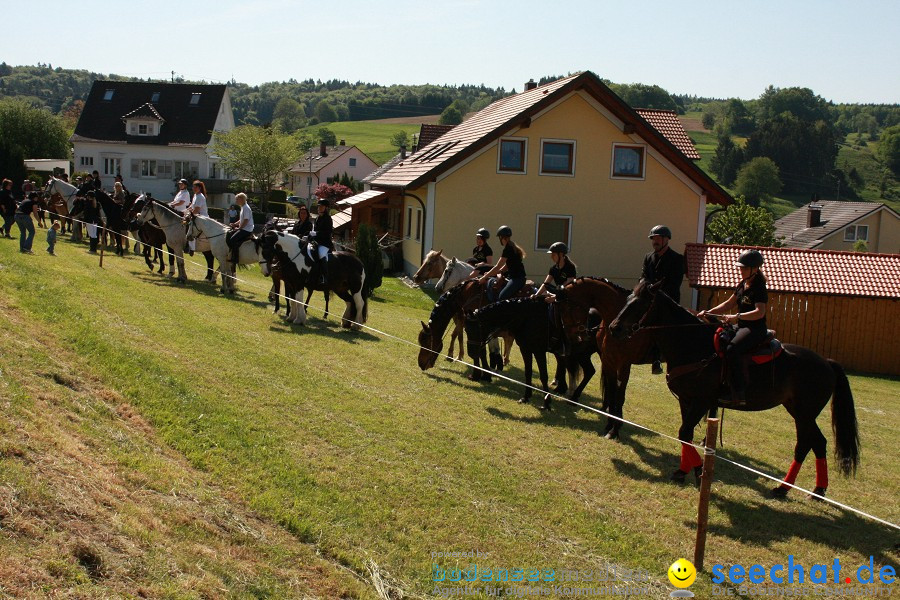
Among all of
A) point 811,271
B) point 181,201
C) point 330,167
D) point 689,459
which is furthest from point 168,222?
point 330,167

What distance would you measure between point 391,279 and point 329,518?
24.4 meters

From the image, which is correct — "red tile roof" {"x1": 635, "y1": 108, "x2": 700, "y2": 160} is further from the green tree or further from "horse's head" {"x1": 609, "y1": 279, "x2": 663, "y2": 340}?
the green tree

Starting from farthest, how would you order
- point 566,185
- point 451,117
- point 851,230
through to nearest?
point 451,117, point 851,230, point 566,185

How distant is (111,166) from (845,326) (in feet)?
188

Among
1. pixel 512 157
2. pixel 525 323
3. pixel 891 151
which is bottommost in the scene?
pixel 525 323

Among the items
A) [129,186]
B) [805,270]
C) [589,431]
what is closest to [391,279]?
[805,270]

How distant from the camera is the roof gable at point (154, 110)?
208 ft

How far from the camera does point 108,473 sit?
6.67 m

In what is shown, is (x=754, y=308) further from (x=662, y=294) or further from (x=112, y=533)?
(x=112, y=533)

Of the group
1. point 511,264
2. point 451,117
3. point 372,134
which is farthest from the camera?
point 451,117

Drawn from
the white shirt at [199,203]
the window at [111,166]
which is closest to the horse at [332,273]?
the white shirt at [199,203]

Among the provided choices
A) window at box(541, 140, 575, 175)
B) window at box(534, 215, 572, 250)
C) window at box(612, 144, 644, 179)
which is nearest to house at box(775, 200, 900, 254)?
window at box(612, 144, 644, 179)

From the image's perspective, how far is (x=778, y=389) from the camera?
884 centimetres

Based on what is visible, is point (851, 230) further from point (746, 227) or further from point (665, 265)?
point (665, 265)
